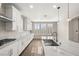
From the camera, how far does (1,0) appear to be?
71.1 inches

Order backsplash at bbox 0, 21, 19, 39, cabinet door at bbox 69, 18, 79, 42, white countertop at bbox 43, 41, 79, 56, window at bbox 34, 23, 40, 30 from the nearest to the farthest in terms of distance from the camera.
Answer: white countertop at bbox 43, 41, 79, 56 → cabinet door at bbox 69, 18, 79, 42 → window at bbox 34, 23, 40, 30 → backsplash at bbox 0, 21, 19, 39

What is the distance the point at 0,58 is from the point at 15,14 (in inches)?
84.8

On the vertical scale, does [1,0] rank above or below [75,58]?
above

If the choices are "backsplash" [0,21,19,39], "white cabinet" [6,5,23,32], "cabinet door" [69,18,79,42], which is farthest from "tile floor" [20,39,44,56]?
"cabinet door" [69,18,79,42]

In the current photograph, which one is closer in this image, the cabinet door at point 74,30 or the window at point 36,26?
the cabinet door at point 74,30

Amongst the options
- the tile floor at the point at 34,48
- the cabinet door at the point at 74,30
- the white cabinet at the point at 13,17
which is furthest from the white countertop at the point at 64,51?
the white cabinet at the point at 13,17

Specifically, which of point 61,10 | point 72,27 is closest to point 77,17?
point 72,27

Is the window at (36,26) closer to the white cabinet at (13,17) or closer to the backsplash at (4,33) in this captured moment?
the white cabinet at (13,17)

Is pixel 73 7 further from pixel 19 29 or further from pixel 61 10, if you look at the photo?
pixel 19 29

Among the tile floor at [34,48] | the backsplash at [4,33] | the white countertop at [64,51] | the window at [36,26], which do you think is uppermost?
the window at [36,26]

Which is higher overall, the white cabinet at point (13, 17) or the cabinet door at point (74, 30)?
the white cabinet at point (13, 17)

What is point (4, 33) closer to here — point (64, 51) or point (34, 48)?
point (34, 48)

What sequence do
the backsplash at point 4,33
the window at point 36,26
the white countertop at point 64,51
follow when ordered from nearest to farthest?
the white countertop at point 64,51, the window at point 36,26, the backsplash at point 4,33

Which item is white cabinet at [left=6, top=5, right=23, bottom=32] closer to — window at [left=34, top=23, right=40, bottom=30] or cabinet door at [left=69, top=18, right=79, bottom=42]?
window at [left=34, top=23, right=40, bottom=30]
